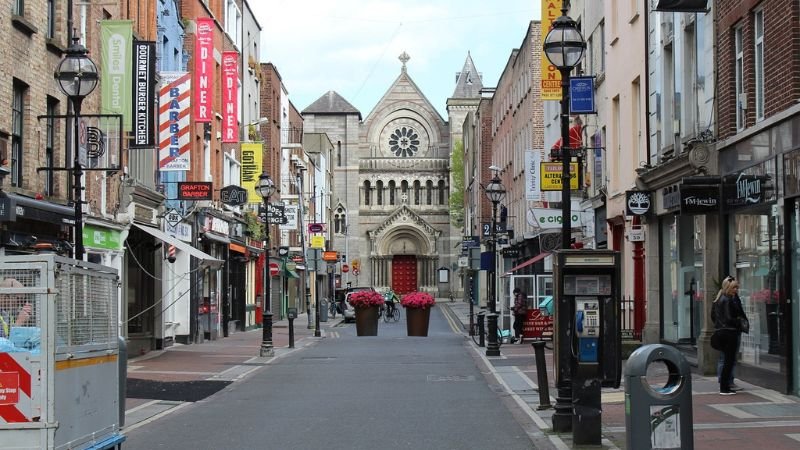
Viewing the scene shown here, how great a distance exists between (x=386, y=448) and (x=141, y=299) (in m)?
19.7

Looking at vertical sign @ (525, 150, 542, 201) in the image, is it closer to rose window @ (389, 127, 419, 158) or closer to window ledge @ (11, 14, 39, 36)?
window ledge @ (11, 14, 39, 36)

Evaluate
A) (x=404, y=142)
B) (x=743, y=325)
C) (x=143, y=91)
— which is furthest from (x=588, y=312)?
(x=404, y=142)

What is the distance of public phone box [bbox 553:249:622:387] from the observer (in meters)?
13.0

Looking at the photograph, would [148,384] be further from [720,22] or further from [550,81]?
[550,81]

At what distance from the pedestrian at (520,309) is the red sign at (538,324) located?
174mm

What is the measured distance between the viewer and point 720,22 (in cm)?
1983

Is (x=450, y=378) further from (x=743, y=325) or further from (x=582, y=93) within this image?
(x=743, y=325)

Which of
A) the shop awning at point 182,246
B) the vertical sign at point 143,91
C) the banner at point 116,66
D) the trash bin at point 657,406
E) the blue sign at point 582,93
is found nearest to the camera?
the trash bin at point 657,406

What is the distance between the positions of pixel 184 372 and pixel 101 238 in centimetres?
349

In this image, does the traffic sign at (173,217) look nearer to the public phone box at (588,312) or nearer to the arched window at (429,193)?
the public phone box at (588,312)

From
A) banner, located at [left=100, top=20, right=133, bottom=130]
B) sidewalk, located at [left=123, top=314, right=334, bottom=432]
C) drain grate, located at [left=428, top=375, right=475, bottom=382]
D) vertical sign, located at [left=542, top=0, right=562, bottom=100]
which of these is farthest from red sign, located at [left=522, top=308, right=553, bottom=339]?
banner, located at [left=100, top=20, right=133, bottom=130]

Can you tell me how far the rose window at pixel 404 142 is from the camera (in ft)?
345

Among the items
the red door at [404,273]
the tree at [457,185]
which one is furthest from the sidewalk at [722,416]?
the red door at [404,273]

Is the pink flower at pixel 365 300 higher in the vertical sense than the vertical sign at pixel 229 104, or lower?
lower
